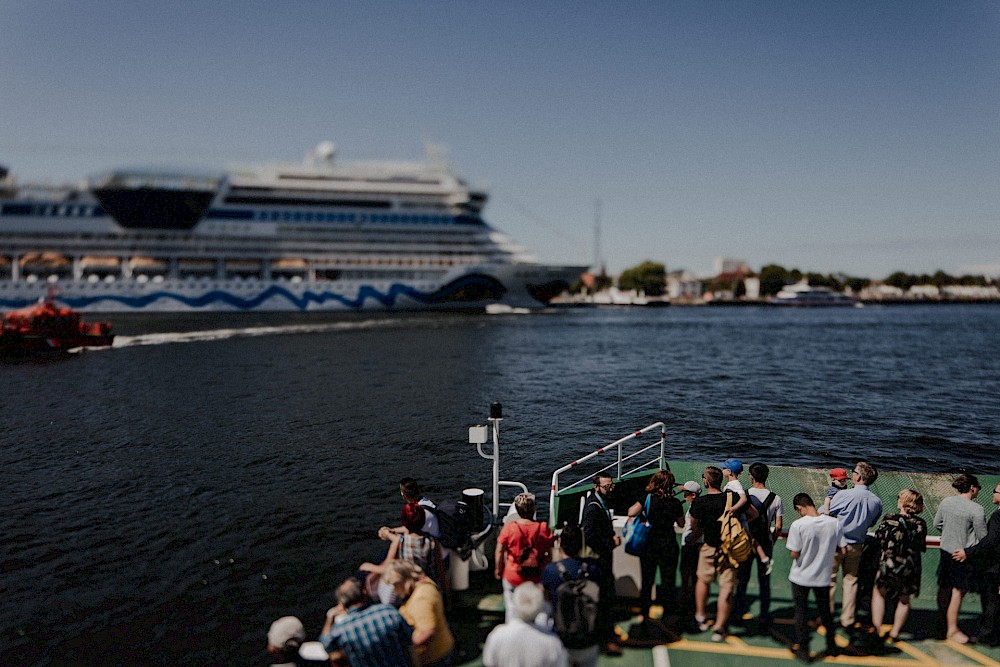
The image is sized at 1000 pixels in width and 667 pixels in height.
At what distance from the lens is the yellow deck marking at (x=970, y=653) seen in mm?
6367

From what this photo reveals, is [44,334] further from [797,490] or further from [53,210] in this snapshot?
[797,490]

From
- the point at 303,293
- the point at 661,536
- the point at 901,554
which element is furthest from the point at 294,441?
the point at 303,293

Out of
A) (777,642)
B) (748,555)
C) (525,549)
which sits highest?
(525,549)

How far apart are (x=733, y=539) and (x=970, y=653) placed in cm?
265

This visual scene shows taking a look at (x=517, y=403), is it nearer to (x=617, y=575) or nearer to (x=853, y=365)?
(x=617, y=575)

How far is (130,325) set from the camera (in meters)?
64.3

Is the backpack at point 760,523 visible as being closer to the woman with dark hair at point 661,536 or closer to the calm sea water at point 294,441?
the woman with dark hair at point 661,536

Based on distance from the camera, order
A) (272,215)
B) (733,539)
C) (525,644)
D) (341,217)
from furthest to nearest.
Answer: (341,217) < (272,215) < (733,539) < (525,644)

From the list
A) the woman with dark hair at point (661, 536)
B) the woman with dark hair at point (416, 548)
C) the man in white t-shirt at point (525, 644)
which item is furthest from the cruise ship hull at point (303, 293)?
the man in white t-shirt at point (525, 644)

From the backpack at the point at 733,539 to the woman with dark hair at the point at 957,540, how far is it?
2.11m

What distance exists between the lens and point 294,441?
19.7m

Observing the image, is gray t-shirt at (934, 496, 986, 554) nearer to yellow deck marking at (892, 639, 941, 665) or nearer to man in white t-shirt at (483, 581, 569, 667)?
yellow deck marking at (892, 639, 941, 665)

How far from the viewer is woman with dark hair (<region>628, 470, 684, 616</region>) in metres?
6.86

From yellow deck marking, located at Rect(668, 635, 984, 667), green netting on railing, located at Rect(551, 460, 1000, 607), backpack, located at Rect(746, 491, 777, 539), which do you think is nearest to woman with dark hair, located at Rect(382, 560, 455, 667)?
yellow deck marking, located at Rect(668, 635, 984, 667)
